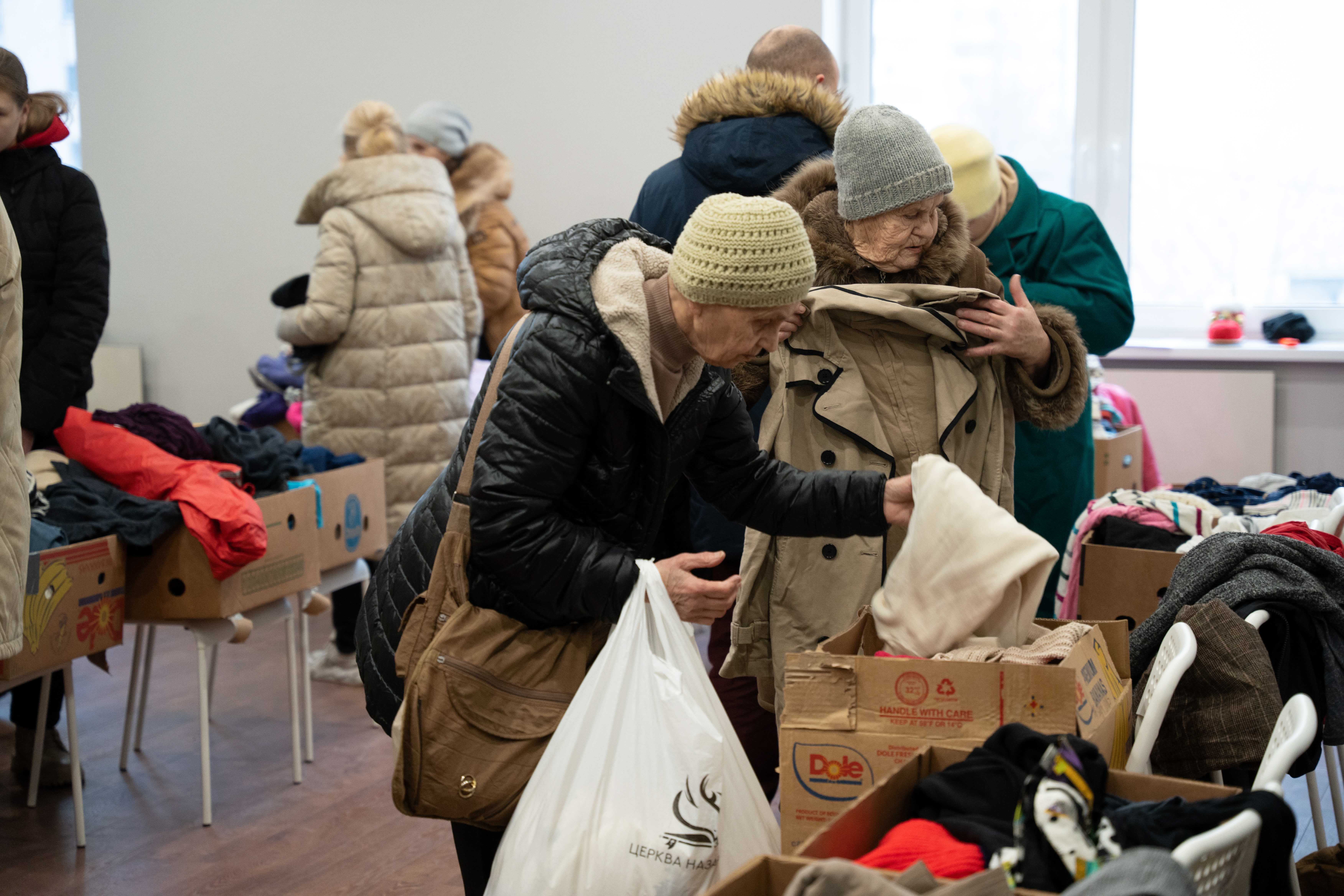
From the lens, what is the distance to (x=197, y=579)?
270cm

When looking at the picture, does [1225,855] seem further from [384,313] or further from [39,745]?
[384,313]

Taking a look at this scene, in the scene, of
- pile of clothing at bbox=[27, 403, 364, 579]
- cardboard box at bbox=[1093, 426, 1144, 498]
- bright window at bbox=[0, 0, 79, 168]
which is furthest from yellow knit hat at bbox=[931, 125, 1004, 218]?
bright window at bbox=[0, 0, 79, 168]

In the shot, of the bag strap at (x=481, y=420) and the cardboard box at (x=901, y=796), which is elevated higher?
the bag strap at (x=481, y=420)

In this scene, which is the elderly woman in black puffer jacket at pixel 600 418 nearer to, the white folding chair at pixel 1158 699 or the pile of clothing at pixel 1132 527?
the white folding chair at pixel 1158 699

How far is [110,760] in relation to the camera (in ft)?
10.6

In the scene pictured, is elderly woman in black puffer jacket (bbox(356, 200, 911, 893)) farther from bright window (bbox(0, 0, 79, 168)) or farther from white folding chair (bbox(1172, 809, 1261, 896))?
bright window (bbox(0, 0, 79, 168))

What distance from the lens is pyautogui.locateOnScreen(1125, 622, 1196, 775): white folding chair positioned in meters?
1.46

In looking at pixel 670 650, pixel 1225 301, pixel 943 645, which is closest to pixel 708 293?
pixel 670 650

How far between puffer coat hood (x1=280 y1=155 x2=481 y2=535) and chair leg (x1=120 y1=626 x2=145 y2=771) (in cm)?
96

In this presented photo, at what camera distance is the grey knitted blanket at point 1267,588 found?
167cm

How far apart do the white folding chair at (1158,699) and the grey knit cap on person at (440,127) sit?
12.5ft

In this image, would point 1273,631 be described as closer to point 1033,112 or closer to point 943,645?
point 943,645

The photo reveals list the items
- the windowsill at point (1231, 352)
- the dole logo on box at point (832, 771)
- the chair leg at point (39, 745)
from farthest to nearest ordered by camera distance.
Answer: the windowsill at point (1231, 352) < the chair leg at point (39, 745) < the dole logo on box at point (832, 771)

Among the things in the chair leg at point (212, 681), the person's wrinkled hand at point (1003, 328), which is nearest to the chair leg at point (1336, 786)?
the person's wrinkled hand at point (1003, 328)
